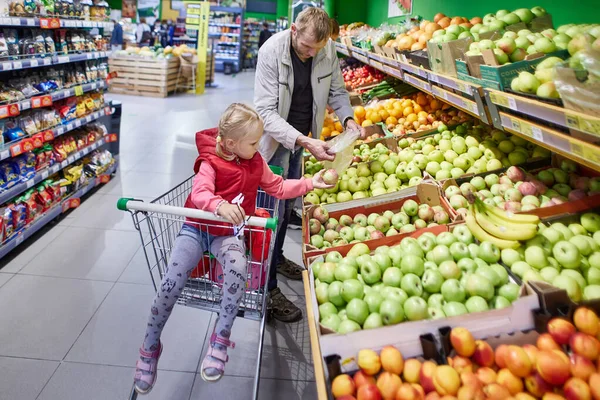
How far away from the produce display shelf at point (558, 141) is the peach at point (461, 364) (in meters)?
0.69

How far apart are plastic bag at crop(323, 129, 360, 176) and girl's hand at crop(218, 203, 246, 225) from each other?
1.42m

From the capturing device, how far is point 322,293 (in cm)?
175

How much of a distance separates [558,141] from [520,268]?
490 millimetres

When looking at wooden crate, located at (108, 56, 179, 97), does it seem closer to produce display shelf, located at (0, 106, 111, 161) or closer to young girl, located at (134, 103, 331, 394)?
produce display shelf, located at (0, 106, 111, 161)

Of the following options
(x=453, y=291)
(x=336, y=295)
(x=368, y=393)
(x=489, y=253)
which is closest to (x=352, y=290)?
(x=336, y=295)

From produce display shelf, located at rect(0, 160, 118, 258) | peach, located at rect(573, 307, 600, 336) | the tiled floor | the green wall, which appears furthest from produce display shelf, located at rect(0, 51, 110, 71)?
the green wall

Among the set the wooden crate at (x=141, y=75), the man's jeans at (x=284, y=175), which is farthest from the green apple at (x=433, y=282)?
the wooden crate at (x=141, y=75)

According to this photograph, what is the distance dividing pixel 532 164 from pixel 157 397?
2399 millimetres

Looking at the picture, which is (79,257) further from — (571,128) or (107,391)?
(571,128)

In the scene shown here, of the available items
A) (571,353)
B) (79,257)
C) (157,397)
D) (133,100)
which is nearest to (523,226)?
(571,353)

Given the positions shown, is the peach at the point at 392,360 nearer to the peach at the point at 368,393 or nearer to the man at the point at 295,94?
the peach at the point at 368,393

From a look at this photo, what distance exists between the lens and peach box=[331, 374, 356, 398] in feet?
4.20

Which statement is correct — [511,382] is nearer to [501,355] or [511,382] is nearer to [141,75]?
[501,355]

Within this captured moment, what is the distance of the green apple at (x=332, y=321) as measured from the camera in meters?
1.59
